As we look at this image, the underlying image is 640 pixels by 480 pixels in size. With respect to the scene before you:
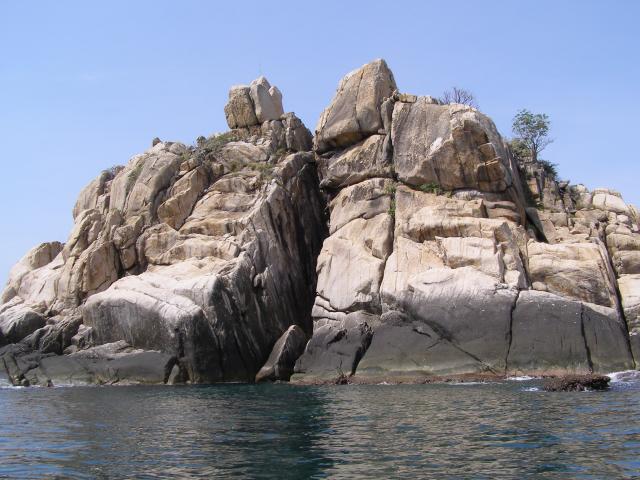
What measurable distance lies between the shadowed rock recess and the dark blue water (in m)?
5.99

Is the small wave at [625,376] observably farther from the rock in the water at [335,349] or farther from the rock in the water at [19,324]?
the rock in the water at [19,324]

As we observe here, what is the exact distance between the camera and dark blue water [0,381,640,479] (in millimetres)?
14469

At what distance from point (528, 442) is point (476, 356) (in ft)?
57.2

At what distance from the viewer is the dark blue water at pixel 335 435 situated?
570 inches

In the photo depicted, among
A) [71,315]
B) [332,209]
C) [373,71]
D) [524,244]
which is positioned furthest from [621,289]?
[71,315]

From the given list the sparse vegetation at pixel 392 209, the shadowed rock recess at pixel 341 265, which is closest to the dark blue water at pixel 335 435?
the shadowed rock recess at pixel 341 265

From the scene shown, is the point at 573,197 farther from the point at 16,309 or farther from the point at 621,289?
the point at 16,309

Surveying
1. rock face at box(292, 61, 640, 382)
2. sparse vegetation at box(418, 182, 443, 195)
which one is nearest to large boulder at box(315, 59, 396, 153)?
rock face at box(292, 61, 640, 382)

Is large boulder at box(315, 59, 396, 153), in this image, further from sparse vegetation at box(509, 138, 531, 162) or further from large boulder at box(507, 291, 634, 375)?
large boulder at box(507, 291, 634, 375)

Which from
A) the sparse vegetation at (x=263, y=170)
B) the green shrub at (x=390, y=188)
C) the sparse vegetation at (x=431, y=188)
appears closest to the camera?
the sparse vegetation at (x=431, y=188)

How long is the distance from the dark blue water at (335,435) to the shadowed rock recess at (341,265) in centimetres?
599

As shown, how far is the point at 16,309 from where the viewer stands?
4375 cm

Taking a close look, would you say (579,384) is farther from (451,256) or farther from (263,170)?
(263,170)

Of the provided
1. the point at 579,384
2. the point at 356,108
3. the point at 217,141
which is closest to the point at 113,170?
the point at 217,141
